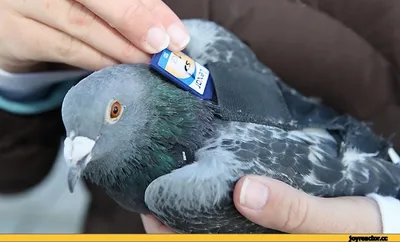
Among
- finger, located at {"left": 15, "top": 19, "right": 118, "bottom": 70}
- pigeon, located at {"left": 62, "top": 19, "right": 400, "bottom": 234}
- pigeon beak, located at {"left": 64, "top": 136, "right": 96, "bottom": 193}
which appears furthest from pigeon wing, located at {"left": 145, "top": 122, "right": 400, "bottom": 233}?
finger, located at {"left": 15, "top": 19, "right": 118, "bottom": 70}

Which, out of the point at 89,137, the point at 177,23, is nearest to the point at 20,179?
the point at 89,137

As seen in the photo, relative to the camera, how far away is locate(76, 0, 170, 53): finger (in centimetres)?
88

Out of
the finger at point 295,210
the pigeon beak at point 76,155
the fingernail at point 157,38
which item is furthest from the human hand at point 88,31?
the finger at point 295,210

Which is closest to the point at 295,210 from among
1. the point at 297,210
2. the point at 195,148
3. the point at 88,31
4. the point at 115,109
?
the point at 297,210

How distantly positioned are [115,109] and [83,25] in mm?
153

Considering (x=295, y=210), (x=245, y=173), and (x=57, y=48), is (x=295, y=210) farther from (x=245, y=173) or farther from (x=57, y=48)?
(x=57, y=48)

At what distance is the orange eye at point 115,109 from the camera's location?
0.91 meters

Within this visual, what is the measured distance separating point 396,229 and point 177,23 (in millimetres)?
510

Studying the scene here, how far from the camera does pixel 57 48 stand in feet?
3.14

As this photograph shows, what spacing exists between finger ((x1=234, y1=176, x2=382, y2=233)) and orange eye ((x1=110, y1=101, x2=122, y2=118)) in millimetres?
232

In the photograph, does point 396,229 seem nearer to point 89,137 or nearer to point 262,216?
point 262,216

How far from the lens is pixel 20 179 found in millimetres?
1314

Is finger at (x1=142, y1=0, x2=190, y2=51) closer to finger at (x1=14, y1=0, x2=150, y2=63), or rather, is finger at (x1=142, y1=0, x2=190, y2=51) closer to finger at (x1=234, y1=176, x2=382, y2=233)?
finger at (x1=14, y1=0, x2=150, y2=63)

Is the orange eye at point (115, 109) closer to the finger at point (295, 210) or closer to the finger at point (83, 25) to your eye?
the finger at point (83, 25)
